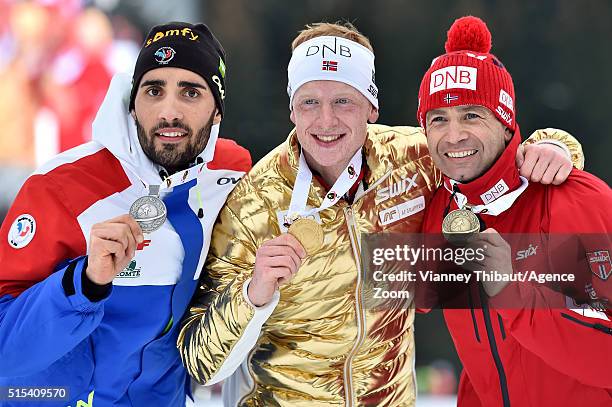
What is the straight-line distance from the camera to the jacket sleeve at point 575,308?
7.25ft

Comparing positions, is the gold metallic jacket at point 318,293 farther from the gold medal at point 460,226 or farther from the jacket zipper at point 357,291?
the gold medal at point 460,226

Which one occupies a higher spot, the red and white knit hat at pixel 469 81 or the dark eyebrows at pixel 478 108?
the red and white knit hat at pixel 469 81

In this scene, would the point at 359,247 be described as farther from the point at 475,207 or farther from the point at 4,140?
the point at 4,140

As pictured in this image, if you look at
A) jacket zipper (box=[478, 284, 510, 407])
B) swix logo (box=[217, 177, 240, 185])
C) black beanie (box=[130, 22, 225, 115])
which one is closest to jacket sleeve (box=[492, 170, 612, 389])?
jacket zipper (box=[478, 284, 510, 407])

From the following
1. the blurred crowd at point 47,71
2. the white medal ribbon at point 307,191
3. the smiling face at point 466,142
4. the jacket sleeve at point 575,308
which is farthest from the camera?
the blurred crowd at point 47,71

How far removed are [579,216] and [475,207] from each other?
34 centimetres

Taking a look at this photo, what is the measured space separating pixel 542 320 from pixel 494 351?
0.28 metres

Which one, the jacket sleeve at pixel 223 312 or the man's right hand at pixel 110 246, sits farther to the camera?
the jacket sleeve at pixel 223 312

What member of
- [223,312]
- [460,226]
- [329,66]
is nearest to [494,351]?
[460,226]

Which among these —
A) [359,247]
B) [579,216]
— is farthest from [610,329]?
[359,247]

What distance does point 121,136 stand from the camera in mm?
2727

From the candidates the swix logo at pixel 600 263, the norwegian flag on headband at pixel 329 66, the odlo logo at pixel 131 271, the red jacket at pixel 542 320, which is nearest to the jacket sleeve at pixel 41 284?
the odlo logo at pixel 131 271

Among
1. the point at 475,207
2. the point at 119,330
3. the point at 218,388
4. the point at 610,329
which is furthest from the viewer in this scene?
the point at 218,388

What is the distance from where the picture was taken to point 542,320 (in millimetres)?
2215
